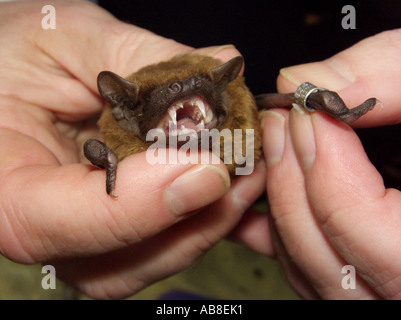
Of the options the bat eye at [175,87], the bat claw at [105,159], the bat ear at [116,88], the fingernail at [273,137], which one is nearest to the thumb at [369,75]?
the fingernail at [273,137]

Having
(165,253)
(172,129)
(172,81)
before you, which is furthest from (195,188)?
(165,253)

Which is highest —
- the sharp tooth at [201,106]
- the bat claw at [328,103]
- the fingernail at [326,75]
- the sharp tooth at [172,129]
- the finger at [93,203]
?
the fingernail at [326,75]

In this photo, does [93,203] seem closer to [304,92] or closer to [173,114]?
[173,114]

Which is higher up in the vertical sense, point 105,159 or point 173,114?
point 173,114

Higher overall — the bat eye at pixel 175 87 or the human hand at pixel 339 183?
the bat eye at pixel 175 87

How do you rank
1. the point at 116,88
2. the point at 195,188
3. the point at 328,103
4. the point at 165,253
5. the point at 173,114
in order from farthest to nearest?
the point at 165,253
the point at 116,88
the point at 173,114
the point at 328,103
the point at 195,188

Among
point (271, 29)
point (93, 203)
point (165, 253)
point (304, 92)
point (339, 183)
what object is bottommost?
point (165, 253)

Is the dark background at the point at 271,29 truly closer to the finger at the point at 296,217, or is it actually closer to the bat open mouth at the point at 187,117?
the finger at the point at 296,217

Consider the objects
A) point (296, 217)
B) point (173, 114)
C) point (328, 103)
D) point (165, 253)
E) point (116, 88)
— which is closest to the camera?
point (328, 103)
